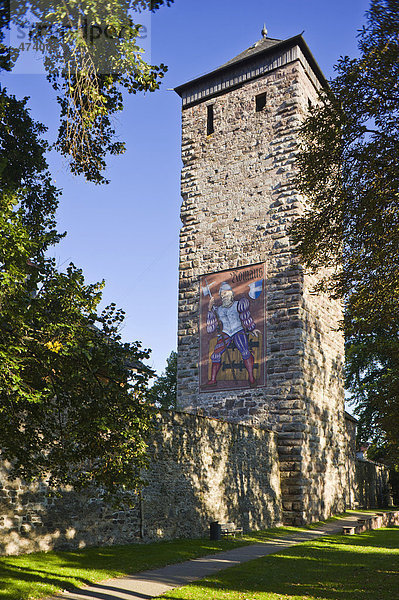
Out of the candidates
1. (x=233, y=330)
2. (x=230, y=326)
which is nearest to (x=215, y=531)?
(x=233, y=330)

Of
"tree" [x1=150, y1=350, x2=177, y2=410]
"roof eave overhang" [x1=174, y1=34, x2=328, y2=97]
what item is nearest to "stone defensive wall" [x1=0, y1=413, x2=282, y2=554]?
"roof eave overhang" [x1=174, y1=34, x2=328, y2=97]

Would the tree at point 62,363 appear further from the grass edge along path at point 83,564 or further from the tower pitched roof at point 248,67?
the tower pitched roof at point 248,67

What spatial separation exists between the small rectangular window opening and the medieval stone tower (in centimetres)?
3

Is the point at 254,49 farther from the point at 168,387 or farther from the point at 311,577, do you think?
the point at 168,387

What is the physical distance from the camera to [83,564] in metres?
9.07

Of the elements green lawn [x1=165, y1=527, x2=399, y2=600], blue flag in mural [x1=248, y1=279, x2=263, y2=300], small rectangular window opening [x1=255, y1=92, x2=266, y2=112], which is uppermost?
small rectangular window opening [x1=255, y1=92, x2=266, y2=112]

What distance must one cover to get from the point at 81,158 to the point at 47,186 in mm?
4785

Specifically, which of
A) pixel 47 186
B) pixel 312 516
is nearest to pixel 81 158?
pixel 47 186

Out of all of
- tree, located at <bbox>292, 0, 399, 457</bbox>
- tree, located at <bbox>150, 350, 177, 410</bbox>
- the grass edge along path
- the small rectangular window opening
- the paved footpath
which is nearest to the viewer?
the paved footpath

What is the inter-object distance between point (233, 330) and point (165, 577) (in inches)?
405

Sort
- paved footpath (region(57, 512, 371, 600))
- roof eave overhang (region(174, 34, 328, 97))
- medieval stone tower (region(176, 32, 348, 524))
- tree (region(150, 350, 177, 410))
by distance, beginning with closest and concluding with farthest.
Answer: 1. paved footpath (region(57, 512, 371, 600))
2. medieval stone tower (region(176, 32, 348, 524))
3. roof eave overhang (region(174, 34, 328, 97))
4. tree (region(150, 350, 177, 410))

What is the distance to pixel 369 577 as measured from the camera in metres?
8.62

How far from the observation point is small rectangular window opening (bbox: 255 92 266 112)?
63.8 feet

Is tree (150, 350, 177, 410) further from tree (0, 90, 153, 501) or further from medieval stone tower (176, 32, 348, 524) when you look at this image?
tree (0, 90, 153, 501)
